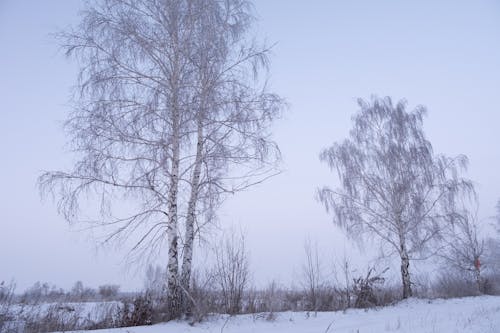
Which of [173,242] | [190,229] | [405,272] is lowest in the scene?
[405,272]

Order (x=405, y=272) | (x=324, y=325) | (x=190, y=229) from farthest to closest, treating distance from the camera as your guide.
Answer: (x=405, y=272), (x=190, y=229), (x=324, y=325)

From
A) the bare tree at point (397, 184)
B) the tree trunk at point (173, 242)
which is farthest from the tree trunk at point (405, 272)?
the tree trunk at point (173, 242)

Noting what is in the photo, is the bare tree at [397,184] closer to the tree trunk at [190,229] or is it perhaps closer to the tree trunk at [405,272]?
the tree trunk at [405,272]

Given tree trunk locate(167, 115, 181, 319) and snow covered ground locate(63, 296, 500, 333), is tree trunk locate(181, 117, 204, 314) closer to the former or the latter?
tree trunk locate(167, 115, 181, 319)

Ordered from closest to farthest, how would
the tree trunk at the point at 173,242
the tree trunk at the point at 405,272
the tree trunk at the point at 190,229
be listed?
the tree trunk at the point at 173,242 → the tree trunk at the point at 190,229 → the tree trunk at the point at 405,272

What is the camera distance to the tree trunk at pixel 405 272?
13.0 meters

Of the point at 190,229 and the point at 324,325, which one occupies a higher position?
the point at 190,229

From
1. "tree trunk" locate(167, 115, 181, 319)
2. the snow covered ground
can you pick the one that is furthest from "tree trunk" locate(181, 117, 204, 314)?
the snow covered ground

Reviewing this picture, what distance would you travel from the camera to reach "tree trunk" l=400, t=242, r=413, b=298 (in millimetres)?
12992

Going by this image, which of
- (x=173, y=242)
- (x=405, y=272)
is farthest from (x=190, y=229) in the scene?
(x=405, y=272)

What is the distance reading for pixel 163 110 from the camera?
24.5ft

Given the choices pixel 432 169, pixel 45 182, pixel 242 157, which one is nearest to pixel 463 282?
pixel 432 169

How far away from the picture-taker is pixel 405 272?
13.2 metres

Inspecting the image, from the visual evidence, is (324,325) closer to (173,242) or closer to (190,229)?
(190,229)
